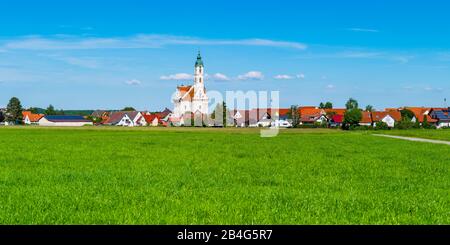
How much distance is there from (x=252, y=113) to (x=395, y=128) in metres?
56.1

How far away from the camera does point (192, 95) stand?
534 feet

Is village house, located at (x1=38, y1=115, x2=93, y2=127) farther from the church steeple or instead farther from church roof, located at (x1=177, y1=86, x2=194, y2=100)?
the church steeple

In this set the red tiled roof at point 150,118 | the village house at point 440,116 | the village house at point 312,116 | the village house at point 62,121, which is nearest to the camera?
the village house at point 440,116

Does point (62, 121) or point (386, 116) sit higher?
point (386, 116)

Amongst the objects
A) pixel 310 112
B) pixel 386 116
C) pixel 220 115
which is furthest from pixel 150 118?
pixel 386 116

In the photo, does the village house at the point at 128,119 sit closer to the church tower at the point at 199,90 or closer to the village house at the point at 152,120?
the village house at the point at 152,120

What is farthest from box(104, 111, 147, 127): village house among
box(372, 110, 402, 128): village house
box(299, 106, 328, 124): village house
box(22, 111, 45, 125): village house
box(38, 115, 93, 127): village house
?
box(372, 110, 402, 128): village house

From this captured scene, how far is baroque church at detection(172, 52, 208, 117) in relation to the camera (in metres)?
155

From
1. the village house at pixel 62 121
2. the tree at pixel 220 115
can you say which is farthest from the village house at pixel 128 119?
the tree at pixel 220 115

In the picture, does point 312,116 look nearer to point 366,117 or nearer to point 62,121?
point 366,117

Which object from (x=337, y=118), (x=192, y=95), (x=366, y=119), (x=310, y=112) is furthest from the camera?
(x=310, y=112)

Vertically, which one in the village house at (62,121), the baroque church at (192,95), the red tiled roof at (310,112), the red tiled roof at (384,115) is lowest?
the village house at (62,121)

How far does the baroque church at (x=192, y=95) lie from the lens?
509ft
